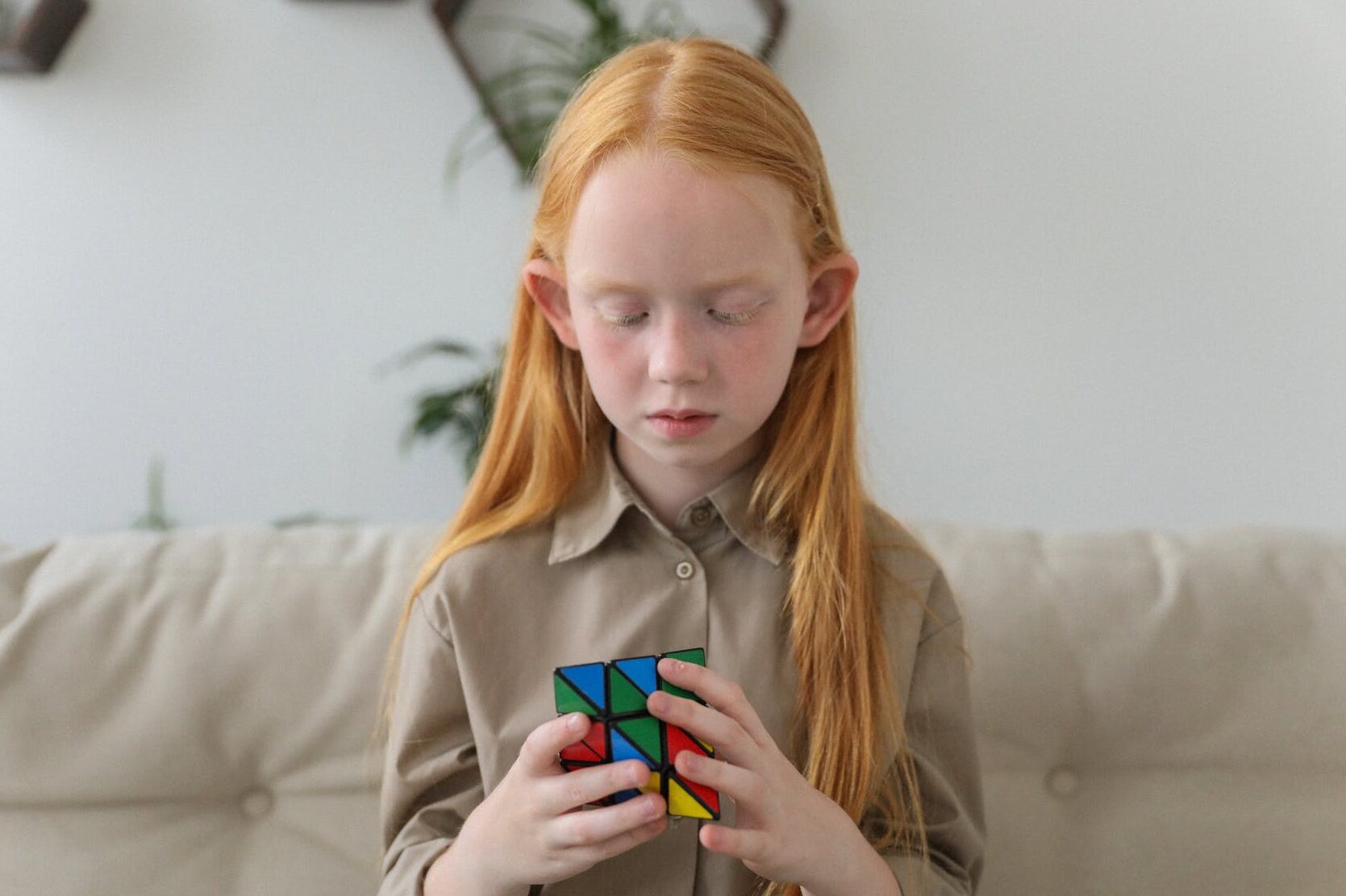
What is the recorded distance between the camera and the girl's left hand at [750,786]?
79cm

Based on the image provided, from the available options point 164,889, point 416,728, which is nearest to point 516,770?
point 416,728

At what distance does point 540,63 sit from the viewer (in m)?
2.44

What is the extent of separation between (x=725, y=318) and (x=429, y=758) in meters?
0.47

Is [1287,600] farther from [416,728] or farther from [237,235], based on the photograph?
[237,235]

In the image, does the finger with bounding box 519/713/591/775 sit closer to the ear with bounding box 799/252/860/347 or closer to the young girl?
the young girl

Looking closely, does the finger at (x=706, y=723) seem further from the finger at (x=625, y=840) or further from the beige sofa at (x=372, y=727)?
the beige sofa at (x=372, y=727)

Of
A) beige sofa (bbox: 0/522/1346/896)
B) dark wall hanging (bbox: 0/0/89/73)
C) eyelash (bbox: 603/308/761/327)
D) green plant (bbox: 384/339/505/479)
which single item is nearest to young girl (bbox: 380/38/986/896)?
eyelash (bbox: 603/308/761/327)

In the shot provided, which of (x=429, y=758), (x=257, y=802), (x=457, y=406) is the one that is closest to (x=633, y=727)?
(x=429, y=758)

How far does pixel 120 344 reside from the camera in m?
2.47

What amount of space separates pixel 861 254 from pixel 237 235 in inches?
47.7

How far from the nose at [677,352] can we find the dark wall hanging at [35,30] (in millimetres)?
1895

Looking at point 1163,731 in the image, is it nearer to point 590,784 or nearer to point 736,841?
point 736,841

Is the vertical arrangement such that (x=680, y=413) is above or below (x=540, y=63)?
below

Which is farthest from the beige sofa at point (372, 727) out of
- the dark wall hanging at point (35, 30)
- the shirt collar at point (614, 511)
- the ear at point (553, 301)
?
the dark wall hanging at point (35, 30)
